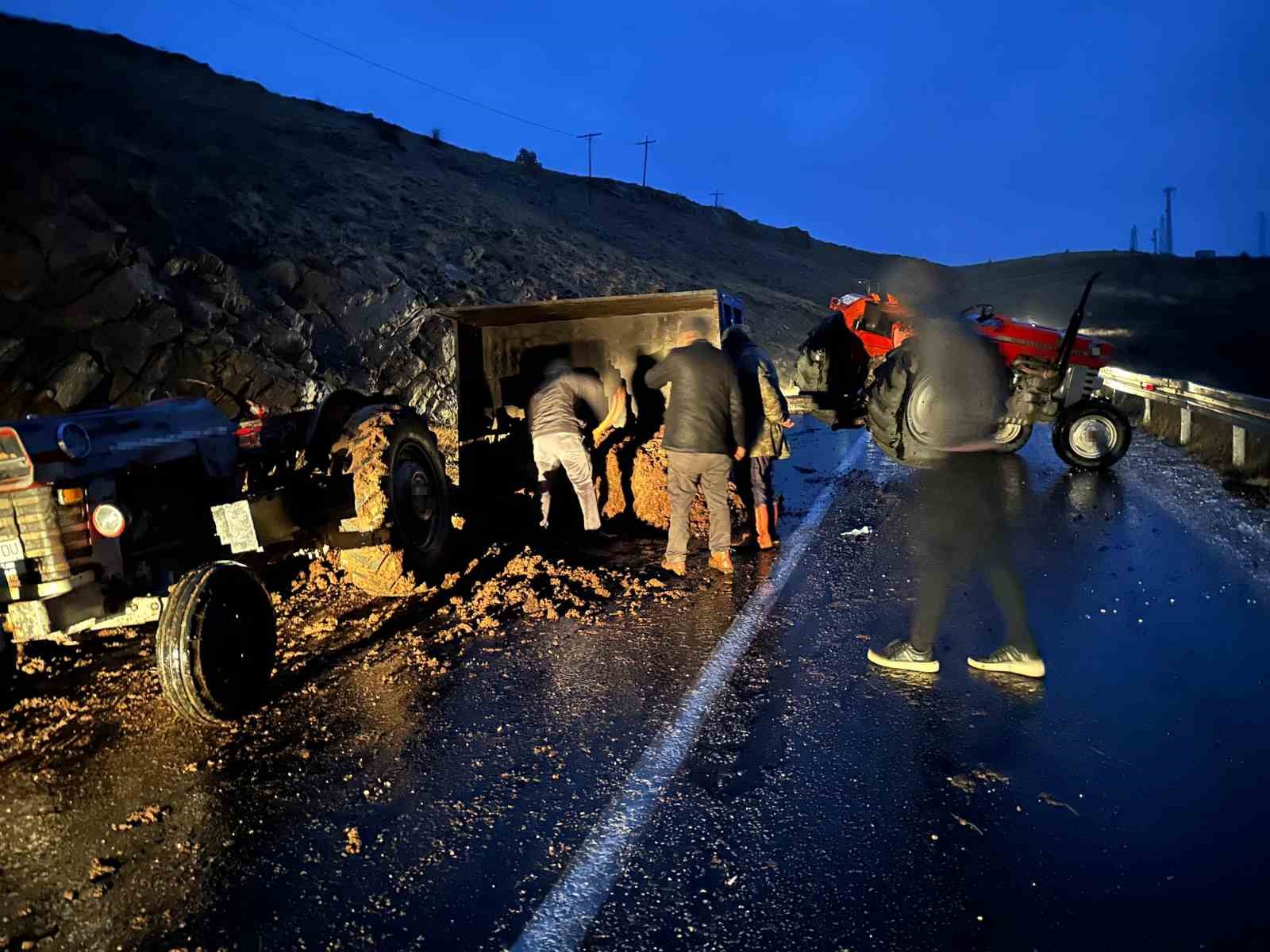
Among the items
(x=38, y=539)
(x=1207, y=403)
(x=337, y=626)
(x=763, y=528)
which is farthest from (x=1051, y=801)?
(x=1207, y=403)

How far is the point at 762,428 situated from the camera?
738 centimetres

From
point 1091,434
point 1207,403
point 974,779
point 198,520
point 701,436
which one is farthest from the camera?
point 1207,403

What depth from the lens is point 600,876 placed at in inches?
111

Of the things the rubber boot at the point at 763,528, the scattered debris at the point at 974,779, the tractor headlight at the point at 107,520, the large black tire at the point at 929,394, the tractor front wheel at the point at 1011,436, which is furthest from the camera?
the tractor front wheel at the point at 1011,436

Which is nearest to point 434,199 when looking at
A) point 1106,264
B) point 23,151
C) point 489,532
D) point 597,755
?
point 23,151

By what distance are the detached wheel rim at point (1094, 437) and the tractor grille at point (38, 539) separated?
10.3 metres

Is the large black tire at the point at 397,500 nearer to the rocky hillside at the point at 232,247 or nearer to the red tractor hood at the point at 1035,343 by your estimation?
the rocky hillside at the point at 232,247

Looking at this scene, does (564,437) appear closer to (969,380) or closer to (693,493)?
(693,493)

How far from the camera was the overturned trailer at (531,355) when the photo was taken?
8797 mm

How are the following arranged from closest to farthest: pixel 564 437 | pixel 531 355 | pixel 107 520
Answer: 1. pixel 107 520
2. pixel 564 437
3. pixel 531 355

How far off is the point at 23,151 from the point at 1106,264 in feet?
276

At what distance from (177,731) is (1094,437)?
33.3 feet

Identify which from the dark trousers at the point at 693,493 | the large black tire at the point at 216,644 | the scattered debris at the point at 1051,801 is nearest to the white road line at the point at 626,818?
the dark trousers at the point at 693,493

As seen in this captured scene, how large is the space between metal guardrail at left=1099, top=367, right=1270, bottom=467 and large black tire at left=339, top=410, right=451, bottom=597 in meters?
8.64
